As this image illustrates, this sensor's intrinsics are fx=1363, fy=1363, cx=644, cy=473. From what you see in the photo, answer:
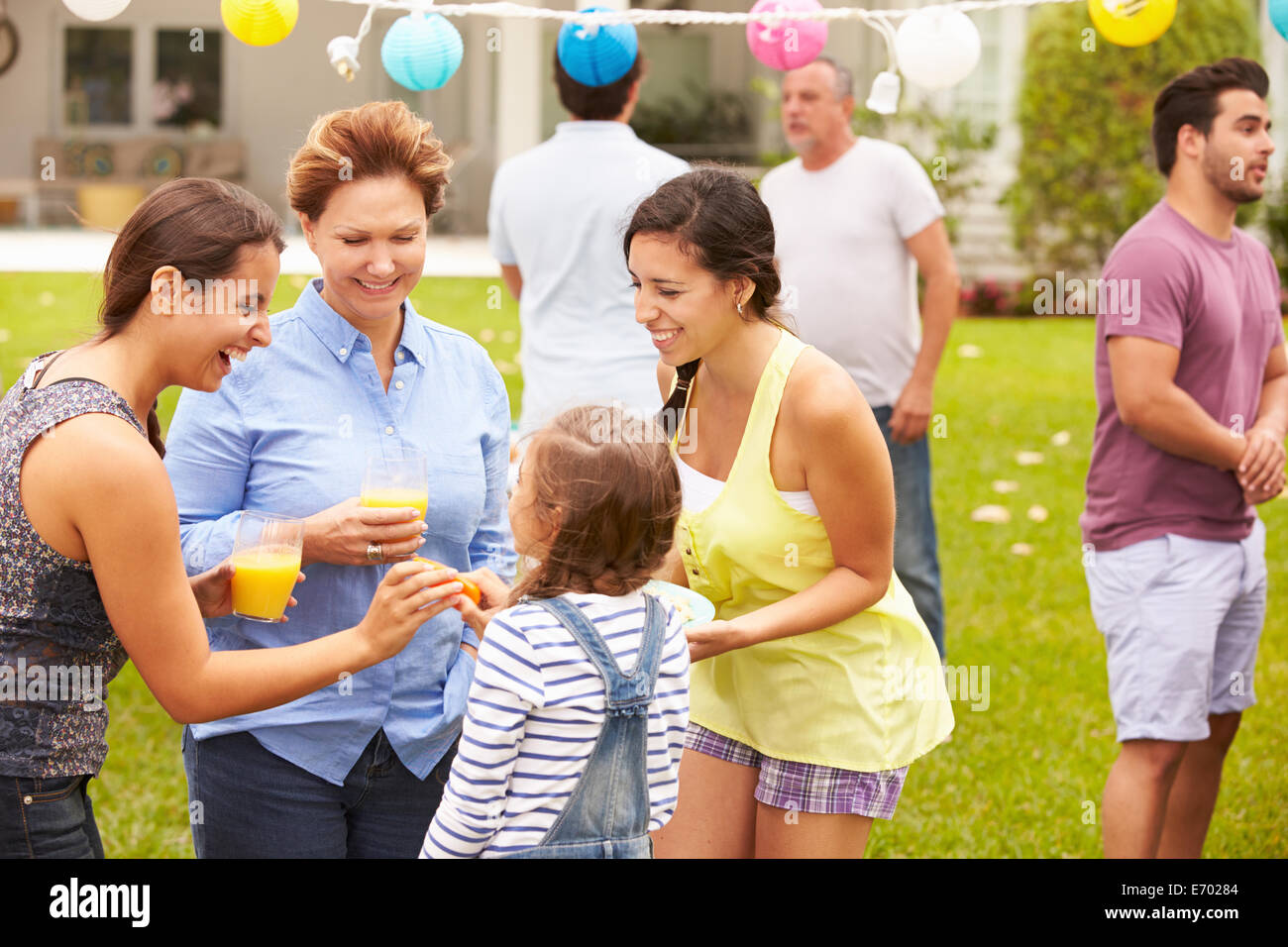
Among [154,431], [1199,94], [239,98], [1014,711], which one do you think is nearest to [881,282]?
[1014,711]

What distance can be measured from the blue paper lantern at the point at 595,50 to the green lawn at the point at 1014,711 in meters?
1.26

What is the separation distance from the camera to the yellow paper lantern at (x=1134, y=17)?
2.95 m

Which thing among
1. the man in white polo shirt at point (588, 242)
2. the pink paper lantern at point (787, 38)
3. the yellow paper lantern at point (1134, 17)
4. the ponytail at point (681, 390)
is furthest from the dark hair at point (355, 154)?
the man in white polo shirt at point (588, 242)

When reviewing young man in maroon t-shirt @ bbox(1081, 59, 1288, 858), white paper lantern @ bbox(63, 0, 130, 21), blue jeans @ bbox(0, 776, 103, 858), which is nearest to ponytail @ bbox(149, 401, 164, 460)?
blue jeans @ bbox(0, 776, 103, 858)

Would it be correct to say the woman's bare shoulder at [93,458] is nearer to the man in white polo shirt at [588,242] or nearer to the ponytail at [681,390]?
the ponytail at [681,390]

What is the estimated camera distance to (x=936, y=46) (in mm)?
2996

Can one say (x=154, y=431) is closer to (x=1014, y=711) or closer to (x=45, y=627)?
(x=45, y=627)

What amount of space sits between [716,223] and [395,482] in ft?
2.56

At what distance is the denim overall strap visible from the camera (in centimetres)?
205

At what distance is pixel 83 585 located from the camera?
2047mm

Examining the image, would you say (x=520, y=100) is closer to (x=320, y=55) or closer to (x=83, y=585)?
(x=320, y=55)

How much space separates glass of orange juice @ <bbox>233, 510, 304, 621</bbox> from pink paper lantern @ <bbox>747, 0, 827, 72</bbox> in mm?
1624

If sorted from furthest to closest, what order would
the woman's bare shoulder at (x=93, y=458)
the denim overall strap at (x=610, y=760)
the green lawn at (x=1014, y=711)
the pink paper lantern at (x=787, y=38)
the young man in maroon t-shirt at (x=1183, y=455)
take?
the green lawn at (x=1014, y=711), the young man in maroon t-shirt at (x=1183, y=455), the pink paper lantern at (x=787, y=38), the denim overall strap at (x=610, y=760), the woman's bare shoulder at (x=93, y=458)

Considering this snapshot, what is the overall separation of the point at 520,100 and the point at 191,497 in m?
15.4
